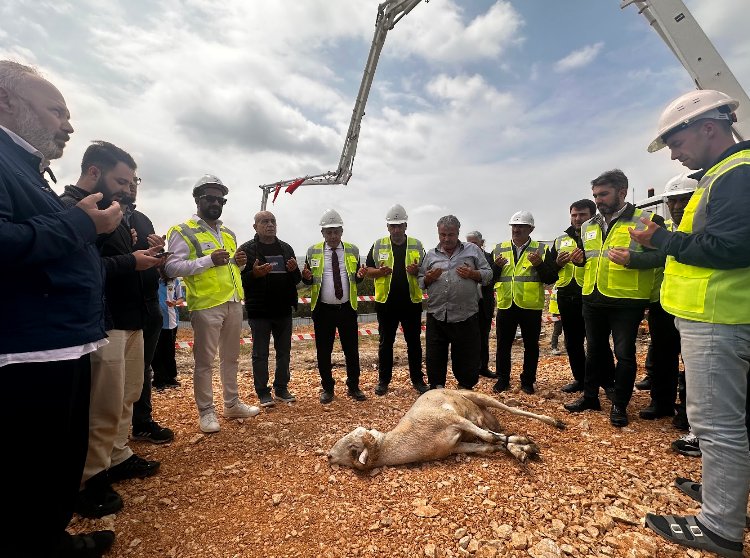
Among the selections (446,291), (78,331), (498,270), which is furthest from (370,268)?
→ (78,331)

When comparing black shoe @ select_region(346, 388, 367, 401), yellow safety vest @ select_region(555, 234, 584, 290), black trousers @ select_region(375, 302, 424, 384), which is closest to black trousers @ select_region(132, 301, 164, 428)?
black shoe @ select_region(346, 388, 367, 401)

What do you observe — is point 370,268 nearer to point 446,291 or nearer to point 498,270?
point 446,291

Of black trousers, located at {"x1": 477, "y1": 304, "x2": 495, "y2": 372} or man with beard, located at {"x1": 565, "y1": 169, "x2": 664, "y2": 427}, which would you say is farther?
black trousers, located at {"x1": 477, "y1": 304, "x2": 495, "y2": 372}

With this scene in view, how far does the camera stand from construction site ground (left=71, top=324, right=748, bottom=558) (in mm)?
2289

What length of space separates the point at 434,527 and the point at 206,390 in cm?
272

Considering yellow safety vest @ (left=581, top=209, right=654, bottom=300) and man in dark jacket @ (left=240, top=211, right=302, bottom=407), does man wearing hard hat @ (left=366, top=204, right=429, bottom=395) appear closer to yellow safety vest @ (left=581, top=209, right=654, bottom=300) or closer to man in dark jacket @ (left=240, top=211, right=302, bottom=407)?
man in dark jacket @ (left=240, top=211, right=302, bottom=407)

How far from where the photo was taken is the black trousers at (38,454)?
166cm

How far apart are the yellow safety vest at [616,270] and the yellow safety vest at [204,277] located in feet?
13.0

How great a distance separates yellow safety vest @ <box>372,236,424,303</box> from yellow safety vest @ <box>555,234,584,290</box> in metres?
1.90

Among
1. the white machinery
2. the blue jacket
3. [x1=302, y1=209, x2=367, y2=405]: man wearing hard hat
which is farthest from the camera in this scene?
the white machinery

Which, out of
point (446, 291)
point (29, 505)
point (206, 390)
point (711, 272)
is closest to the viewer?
point (29, 505)

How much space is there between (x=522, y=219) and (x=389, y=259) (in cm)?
201

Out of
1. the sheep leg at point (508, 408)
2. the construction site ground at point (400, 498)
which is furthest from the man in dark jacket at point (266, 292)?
the sheep leg at point (508, 408)

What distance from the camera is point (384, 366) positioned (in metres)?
5.26
